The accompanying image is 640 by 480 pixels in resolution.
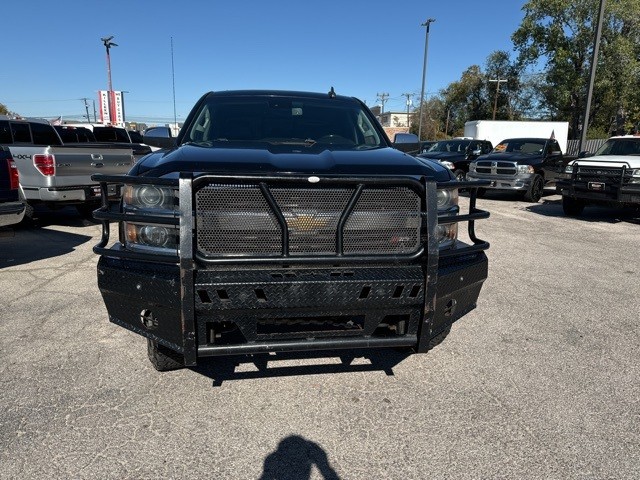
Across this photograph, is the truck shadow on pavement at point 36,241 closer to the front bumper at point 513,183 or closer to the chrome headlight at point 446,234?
the chrome headlight at point 446,234

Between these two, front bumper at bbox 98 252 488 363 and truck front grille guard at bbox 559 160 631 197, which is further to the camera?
truck front grille guard at bbox 559 160 631 197

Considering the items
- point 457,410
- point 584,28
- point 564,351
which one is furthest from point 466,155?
point 584,28

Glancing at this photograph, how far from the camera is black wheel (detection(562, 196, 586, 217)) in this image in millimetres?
10898

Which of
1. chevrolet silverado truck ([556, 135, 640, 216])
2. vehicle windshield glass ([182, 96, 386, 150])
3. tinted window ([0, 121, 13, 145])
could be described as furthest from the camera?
chevrolet silverado truck ([556, 135, 640, 216])

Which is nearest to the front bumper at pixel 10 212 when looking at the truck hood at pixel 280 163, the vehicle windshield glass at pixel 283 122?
the vehicle windshield glass at pixel 283 122

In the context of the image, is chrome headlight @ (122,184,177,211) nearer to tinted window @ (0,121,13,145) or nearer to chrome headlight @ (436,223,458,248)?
chrome headlight @ (436,223,458,248)

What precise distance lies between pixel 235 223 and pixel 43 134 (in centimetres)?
873

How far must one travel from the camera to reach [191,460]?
2369 mm

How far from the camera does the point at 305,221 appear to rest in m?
2.50

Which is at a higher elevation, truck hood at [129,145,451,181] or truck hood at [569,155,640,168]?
truck hood at [129,145,451,181]

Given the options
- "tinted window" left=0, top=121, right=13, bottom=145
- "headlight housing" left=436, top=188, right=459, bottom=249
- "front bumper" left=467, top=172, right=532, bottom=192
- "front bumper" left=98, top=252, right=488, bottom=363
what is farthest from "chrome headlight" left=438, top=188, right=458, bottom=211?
"front bumper" left=467, top=172, right=532, bottom=192

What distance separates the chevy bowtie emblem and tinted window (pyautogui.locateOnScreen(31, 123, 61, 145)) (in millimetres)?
8638

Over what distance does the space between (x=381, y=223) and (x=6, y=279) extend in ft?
15.4

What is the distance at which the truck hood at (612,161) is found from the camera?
371 inches
